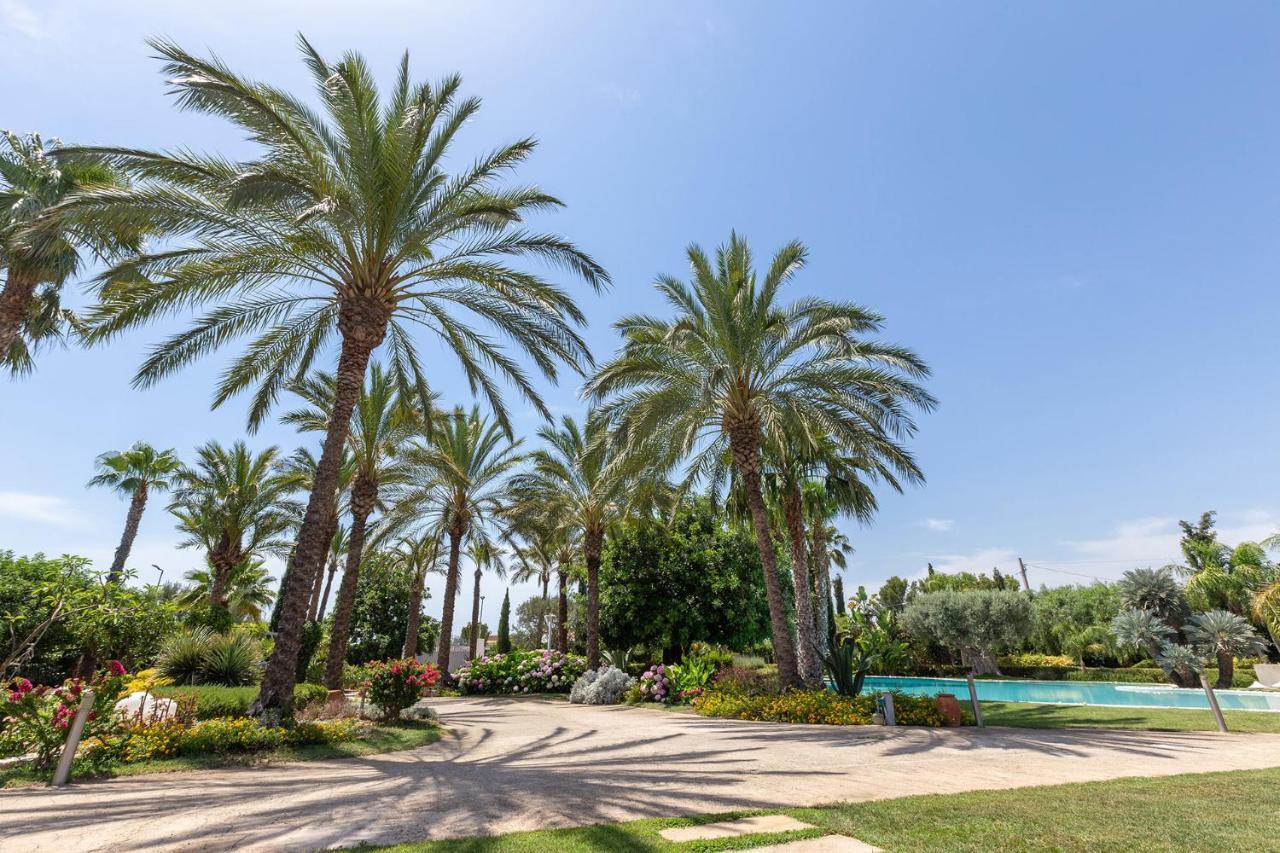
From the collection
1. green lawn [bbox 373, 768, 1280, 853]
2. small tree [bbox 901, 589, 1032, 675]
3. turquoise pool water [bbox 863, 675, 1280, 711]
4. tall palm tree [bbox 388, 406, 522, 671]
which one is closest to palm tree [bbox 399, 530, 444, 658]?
tall palm tree [bbox 388, 406, 522, 671]

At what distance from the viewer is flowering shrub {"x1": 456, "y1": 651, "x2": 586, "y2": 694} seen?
960 inches

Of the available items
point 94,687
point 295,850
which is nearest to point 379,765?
point 94,687

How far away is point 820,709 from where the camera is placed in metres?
13.1

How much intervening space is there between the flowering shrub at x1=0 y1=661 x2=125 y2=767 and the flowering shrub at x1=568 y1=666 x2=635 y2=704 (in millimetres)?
13566

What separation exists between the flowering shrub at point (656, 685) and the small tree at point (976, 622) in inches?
977

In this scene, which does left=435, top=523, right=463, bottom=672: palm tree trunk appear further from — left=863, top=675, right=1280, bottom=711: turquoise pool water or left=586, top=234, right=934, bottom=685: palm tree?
left=863, top=675, right=1280, bottom=711: turquoise pool water

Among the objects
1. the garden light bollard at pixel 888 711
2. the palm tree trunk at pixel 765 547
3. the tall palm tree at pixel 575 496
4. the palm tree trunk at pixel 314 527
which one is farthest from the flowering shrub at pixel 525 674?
the palm tree trunk at pixel 314 527

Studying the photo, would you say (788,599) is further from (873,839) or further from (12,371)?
(12,371)

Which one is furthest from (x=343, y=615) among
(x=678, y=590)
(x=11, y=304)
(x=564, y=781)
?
(x=678, y=590)

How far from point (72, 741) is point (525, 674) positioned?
19.0m

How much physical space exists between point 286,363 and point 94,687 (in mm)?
8293

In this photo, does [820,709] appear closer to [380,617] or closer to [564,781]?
[564,781]

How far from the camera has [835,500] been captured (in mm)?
18734

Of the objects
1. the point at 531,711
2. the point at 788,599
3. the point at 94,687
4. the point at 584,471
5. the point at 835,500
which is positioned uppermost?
the point at 584,471
